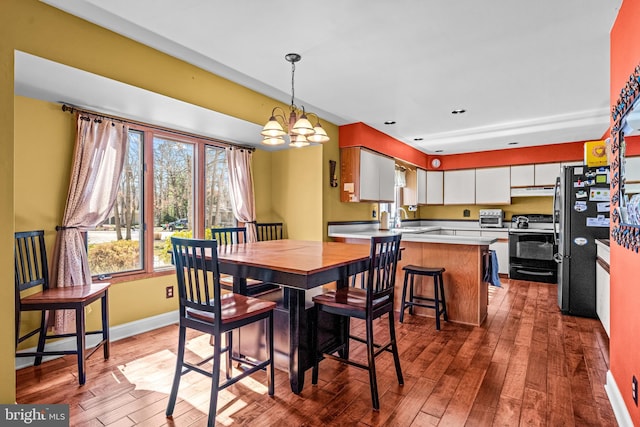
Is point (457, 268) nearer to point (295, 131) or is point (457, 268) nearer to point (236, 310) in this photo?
point (295, 131)

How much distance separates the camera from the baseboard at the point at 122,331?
8.29 feet

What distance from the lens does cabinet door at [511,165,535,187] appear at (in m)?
5.83

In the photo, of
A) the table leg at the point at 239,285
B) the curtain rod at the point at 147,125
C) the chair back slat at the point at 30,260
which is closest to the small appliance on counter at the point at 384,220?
the curtain rod at the point at 147,125

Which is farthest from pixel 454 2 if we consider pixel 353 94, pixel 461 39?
pixel 353 94

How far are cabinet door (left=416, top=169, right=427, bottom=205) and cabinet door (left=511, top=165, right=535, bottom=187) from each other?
152 cm

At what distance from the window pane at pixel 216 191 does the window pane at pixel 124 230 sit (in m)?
0.80

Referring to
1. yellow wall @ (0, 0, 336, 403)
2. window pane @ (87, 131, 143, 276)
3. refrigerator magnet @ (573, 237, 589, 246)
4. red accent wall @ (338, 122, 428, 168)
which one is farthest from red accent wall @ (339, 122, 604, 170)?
window pane @ (87, 131, 143, 276)

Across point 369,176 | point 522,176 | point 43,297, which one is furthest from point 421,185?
point 43,297

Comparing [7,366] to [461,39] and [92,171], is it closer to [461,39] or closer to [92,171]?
[92,171]

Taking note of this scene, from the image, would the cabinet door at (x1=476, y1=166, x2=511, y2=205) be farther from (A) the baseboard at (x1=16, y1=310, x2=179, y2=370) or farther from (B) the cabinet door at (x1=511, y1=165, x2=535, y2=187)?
(A) the baseboard at (x1=16, y1=310, x2=179, y2=370)

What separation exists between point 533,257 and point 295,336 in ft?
15.7

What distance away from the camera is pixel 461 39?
7.75 feet

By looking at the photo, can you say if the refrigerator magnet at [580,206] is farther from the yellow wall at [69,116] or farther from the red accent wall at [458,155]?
the yellow wall at [69,116]

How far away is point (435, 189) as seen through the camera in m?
6.76
